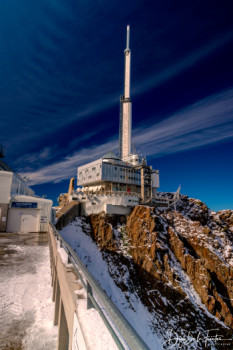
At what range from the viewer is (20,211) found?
1966 centimetres

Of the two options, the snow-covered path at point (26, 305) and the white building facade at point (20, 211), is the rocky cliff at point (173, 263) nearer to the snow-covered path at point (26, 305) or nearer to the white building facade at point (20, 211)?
the white building facade at point (20, 211)

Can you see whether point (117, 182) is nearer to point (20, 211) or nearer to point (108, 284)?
point (108, 284)

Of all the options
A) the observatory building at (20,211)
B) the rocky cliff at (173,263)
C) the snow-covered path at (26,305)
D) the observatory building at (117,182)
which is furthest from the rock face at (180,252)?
the snow-covered path at (26,305)

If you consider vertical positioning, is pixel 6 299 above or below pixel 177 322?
above

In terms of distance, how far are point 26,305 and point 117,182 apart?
37127 mm

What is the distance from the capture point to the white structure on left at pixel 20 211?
1922 centimetres

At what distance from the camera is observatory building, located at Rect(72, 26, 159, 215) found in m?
33.9

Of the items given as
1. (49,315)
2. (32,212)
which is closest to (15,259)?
(49,315)

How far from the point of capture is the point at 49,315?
543 cm

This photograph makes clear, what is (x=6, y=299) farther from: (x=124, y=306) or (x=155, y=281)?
(x=155, y=281)

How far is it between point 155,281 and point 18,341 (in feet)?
75.2

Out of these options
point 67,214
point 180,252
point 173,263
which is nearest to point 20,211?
point 67,214

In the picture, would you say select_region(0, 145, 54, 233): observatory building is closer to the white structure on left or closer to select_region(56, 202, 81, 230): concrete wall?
the white structure on left

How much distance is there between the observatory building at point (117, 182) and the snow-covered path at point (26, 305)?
24.0 m
